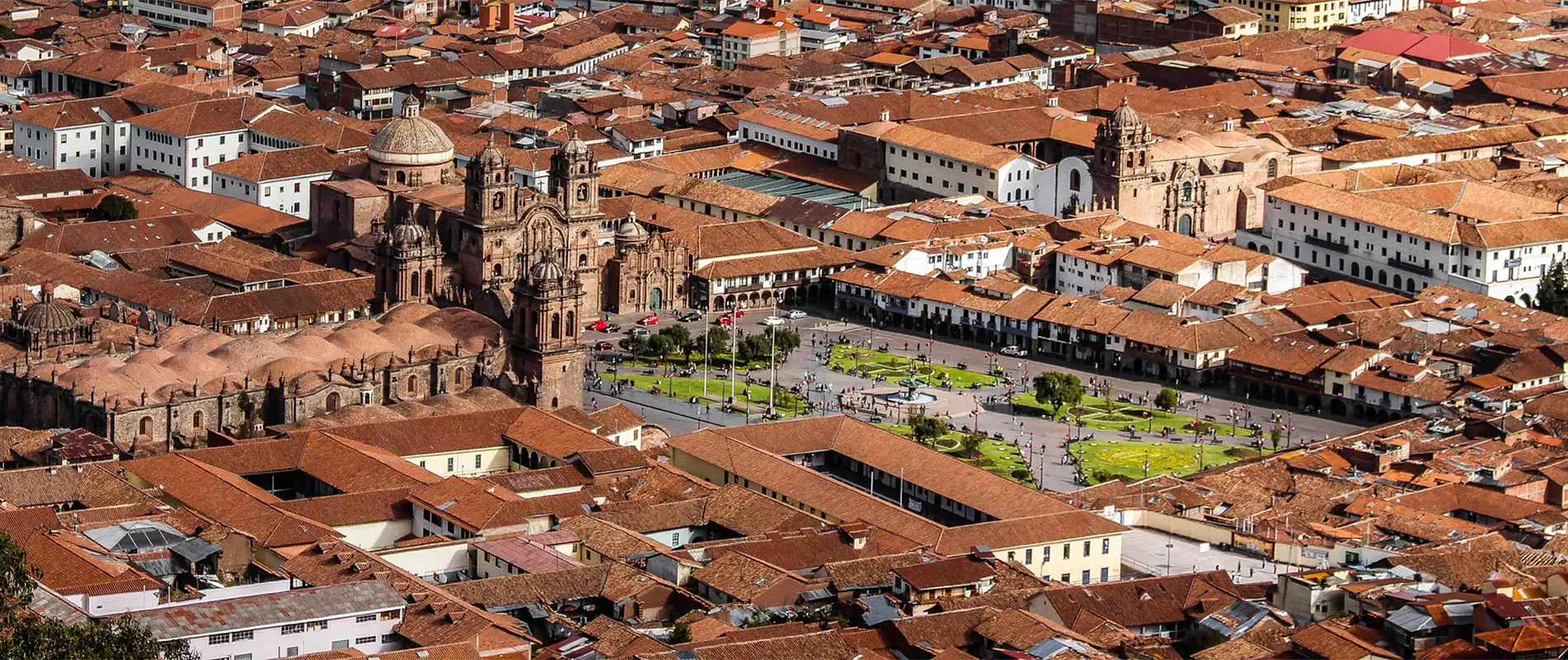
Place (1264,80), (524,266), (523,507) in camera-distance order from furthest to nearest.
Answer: (1264,80) < (524,266) < (523,507)

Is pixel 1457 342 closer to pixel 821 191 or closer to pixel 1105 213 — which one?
pixel 1105 213

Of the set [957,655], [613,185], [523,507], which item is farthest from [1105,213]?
[957,655]

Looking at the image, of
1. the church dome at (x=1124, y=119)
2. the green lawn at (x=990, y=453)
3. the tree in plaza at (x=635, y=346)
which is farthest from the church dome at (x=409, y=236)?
the church dome at (x=1124, y=119)

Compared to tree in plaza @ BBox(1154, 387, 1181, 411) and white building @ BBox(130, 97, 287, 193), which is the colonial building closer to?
white building @ BBox(130, 97, 287, 193)

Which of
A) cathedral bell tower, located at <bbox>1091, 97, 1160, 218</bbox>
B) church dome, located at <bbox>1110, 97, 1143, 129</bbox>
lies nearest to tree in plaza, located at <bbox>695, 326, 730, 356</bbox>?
cathedral bell tower, located at <bbox>1091, 97, 1160, 218</bbox>

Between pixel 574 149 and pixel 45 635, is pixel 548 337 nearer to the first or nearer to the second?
pixel 574 149
